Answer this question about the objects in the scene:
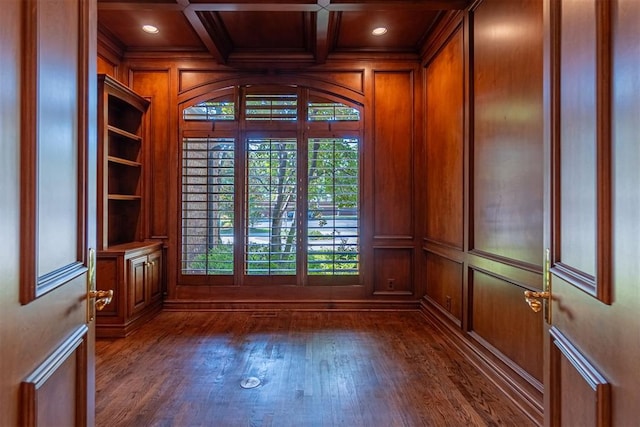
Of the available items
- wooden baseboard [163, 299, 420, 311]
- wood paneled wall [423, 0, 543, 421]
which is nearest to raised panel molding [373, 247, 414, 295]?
wooden baseboard [163, 299, 420, 311]

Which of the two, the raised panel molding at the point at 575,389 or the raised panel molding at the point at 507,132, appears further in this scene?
the raised panel molding at the point at 507,132

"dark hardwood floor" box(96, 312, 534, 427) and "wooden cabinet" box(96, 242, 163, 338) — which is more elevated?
"wooden cabinet" box(96, 242, 163, 338)

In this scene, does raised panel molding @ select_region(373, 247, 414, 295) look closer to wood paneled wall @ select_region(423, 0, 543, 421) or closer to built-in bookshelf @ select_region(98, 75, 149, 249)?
wood paneled wall @ select_region(423, 0, 543, 421)

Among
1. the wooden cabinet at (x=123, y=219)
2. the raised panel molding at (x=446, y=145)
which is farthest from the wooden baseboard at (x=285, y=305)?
the raised panel molding at (x=446, y=145)

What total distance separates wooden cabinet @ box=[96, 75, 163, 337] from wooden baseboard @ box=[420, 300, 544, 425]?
9.78 ft

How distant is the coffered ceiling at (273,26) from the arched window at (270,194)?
1.85 feet

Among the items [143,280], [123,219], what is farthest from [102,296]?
[123,219]

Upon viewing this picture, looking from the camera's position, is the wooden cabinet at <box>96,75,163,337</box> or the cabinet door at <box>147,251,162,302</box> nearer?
the wooden cabinet at <box>96,75,163,337</box>

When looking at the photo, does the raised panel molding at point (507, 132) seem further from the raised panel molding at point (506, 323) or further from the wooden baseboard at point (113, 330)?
the wooden baseboard at point (113, 330)

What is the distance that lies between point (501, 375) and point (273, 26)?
3.54 m

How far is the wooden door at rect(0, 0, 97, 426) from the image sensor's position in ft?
2.43

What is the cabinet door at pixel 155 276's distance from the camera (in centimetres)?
381

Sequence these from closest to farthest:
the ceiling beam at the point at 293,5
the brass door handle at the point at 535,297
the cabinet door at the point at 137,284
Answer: the brass door handle at the point at 535,297
the ceiling beam at the point at 293,5
the cabinet door at the point at 137,284

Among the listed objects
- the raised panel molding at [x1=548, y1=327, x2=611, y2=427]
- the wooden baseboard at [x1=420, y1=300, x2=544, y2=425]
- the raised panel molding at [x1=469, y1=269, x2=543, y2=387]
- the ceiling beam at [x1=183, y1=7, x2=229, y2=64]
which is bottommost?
the wooden baseboard at [x1=420, y1=300, x2=544, y2=425]
